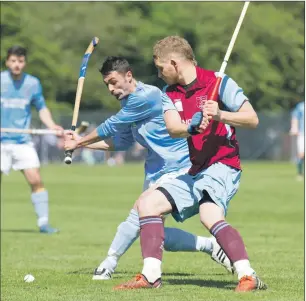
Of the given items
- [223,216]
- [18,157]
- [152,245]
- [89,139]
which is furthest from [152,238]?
[18,157]

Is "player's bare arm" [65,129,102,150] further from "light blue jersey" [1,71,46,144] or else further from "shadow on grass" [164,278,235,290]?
"light blue jersey" [1,71,46,144]

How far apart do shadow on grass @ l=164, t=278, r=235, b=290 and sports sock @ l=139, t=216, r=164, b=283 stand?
576mm

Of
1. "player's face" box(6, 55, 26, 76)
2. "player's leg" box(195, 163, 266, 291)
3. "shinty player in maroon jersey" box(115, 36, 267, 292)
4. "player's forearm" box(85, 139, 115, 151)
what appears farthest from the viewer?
"player's face" box(6, 55, 26, 76)

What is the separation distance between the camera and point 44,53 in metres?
63.2

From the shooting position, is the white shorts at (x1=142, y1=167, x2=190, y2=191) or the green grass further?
the white shorts at (x1=142, y1=167, x2=190, y2=191)

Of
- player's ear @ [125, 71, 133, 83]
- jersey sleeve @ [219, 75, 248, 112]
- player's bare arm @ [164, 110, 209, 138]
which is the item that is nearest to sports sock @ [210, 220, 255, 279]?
player's bare arm @ [164, 110, 209, 138]

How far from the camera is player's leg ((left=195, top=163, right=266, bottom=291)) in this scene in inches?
310

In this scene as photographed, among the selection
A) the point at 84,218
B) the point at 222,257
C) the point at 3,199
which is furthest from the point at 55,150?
the point at 222,257

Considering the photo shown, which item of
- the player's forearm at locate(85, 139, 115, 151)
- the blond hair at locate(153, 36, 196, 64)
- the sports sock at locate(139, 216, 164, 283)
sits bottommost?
the sports sock at locate(139, 216, 164, 283)

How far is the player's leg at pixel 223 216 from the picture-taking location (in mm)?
7871

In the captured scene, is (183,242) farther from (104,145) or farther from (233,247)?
(233,247)

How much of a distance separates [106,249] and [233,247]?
17.1 ft

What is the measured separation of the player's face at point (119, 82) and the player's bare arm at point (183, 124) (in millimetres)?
1113

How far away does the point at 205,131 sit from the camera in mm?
8227
